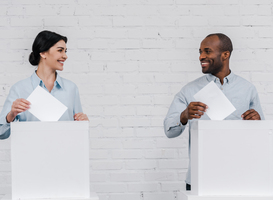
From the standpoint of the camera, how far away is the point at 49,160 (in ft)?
4.62

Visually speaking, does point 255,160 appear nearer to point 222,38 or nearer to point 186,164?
point 222,38

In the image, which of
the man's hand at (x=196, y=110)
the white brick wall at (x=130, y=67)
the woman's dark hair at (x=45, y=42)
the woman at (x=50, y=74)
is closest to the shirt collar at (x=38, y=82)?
the woman at (x=50, y=74)

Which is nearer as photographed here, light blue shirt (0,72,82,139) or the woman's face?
light blue shirt (0,72,82,139)

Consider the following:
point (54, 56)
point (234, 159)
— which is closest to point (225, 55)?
point (234, 159)

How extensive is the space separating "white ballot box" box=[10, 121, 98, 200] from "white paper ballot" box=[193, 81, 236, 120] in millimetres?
463

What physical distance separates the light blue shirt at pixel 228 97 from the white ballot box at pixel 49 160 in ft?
1.82

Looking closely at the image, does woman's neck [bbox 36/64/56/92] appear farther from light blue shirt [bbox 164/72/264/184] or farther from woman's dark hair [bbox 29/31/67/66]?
light blue shirt [bbox 164/72/264/184]

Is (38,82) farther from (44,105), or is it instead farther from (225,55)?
(225,55)

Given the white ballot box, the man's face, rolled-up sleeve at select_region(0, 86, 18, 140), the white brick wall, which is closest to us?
the white ballot box

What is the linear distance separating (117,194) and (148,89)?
699 millimetres

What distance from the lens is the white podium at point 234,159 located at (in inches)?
56.0

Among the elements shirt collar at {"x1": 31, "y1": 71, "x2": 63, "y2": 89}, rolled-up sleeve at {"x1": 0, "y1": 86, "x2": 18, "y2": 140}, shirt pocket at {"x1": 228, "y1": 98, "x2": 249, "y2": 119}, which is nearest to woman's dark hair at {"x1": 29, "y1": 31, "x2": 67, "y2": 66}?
shirt collar at {"x1": 31, "y1": 71, "x2": 63, "y2": 89}

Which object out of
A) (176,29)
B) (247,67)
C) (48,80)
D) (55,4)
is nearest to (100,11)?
(55,4)

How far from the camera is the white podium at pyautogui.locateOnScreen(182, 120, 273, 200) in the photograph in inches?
56.0
